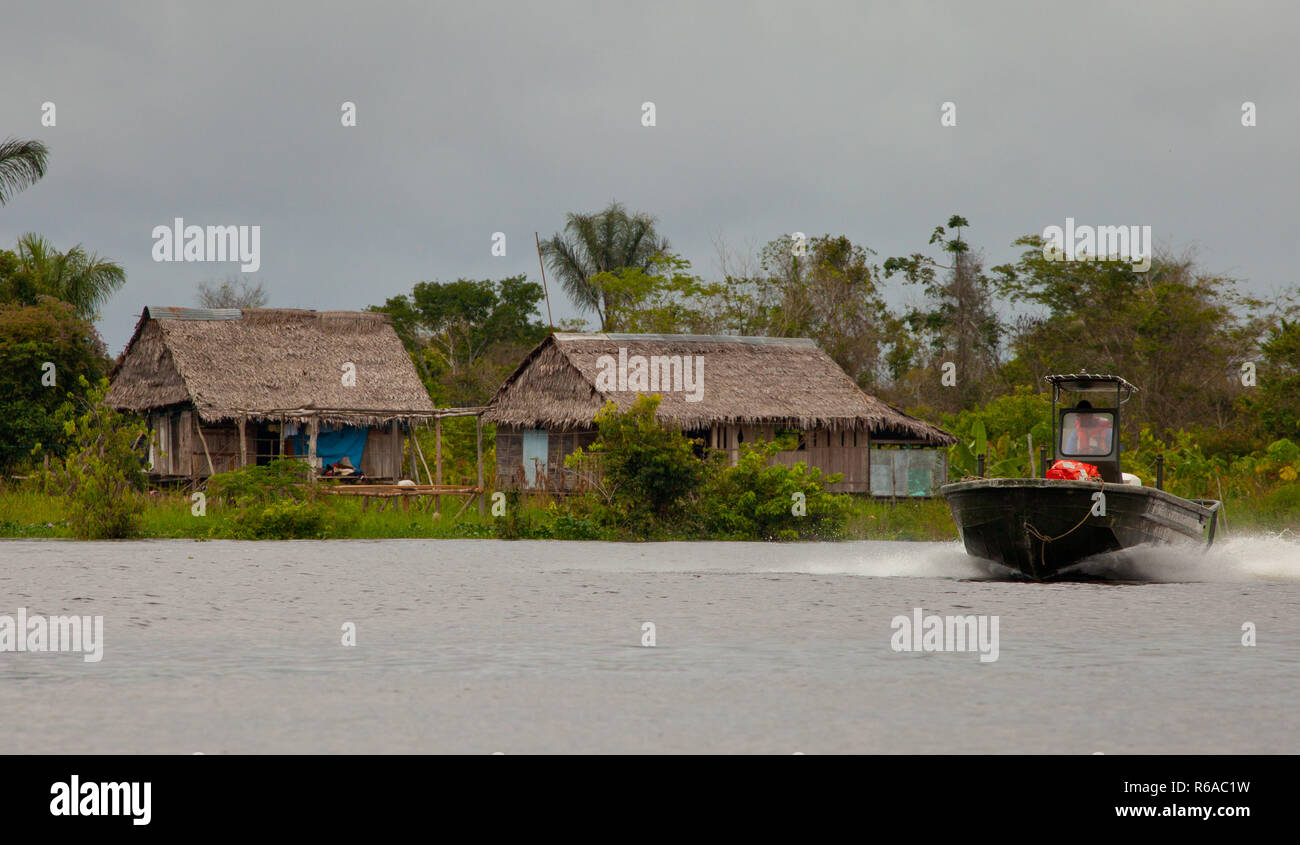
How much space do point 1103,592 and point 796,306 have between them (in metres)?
31.8

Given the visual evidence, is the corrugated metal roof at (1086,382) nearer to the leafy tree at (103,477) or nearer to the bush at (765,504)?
the bush at (765,504)

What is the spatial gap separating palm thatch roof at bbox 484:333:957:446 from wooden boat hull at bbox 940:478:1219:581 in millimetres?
16222

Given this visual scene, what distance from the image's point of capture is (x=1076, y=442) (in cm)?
1778

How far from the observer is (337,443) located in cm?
3519

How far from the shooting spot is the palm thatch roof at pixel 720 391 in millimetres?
33781

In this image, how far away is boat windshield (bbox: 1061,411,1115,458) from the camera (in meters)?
17.7

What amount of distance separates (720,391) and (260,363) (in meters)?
11.3

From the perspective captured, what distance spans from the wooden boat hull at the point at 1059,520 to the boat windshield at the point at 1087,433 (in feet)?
4.03

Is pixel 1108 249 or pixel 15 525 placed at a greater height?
pixel 1108 249

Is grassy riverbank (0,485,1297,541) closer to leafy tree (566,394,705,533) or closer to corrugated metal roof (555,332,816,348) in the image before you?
leafy tree (566,394,705,533)

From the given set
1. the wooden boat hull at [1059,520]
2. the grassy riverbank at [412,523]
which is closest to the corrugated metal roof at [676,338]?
the grassy riverbank at [412,523]

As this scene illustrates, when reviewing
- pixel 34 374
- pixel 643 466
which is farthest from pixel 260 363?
pixel 643 466

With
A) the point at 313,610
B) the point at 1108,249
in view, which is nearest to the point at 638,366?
the point at 1108,249
